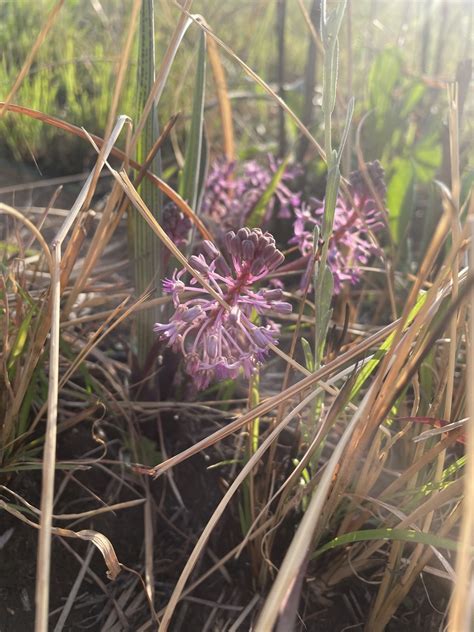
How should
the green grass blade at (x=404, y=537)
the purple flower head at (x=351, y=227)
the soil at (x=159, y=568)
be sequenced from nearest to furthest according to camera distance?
the green grass blade at (x=404, y=537) < the soil at (x=159, y=568) < the purple flower head at (x=351, y=227)

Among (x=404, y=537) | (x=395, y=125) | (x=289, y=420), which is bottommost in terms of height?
(x=404, y=537)

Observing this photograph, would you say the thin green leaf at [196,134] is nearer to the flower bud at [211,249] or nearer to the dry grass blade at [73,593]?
the flower bud at [211,249]

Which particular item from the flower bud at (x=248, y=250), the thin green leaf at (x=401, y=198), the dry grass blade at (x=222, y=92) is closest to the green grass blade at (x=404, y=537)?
the flower bud at (x=248, y=250)

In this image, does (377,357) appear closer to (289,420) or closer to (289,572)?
(289,420)

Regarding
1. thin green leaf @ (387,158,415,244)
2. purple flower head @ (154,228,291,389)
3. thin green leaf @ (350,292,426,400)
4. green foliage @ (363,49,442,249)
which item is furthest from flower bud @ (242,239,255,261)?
green foliage @ (363,49,442,249)

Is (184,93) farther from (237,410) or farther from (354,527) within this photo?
(354,527)

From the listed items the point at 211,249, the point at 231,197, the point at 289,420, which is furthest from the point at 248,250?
the point at 231,197

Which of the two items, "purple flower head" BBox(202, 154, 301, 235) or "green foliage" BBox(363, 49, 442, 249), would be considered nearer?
"purple flower head" BBox(202, 154, 301, 235)

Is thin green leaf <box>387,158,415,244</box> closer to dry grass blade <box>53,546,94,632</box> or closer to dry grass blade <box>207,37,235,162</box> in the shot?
dry grass blade <box>207,37,235,162</box>

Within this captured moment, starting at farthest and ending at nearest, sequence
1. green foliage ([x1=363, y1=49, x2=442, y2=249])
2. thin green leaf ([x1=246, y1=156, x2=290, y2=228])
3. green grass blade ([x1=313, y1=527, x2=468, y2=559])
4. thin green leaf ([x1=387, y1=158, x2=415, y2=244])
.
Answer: green foliage ([x1=363, y1=49, x2=442, y2=249])
thin green leaf ([x1=387, y1=158, x2=415, y2=244])
thin green leaf ([x1=246, y1=156, x2=290, y2=228])
green grass blade ([x1=313, y1=527, x2=468, y2=559])
